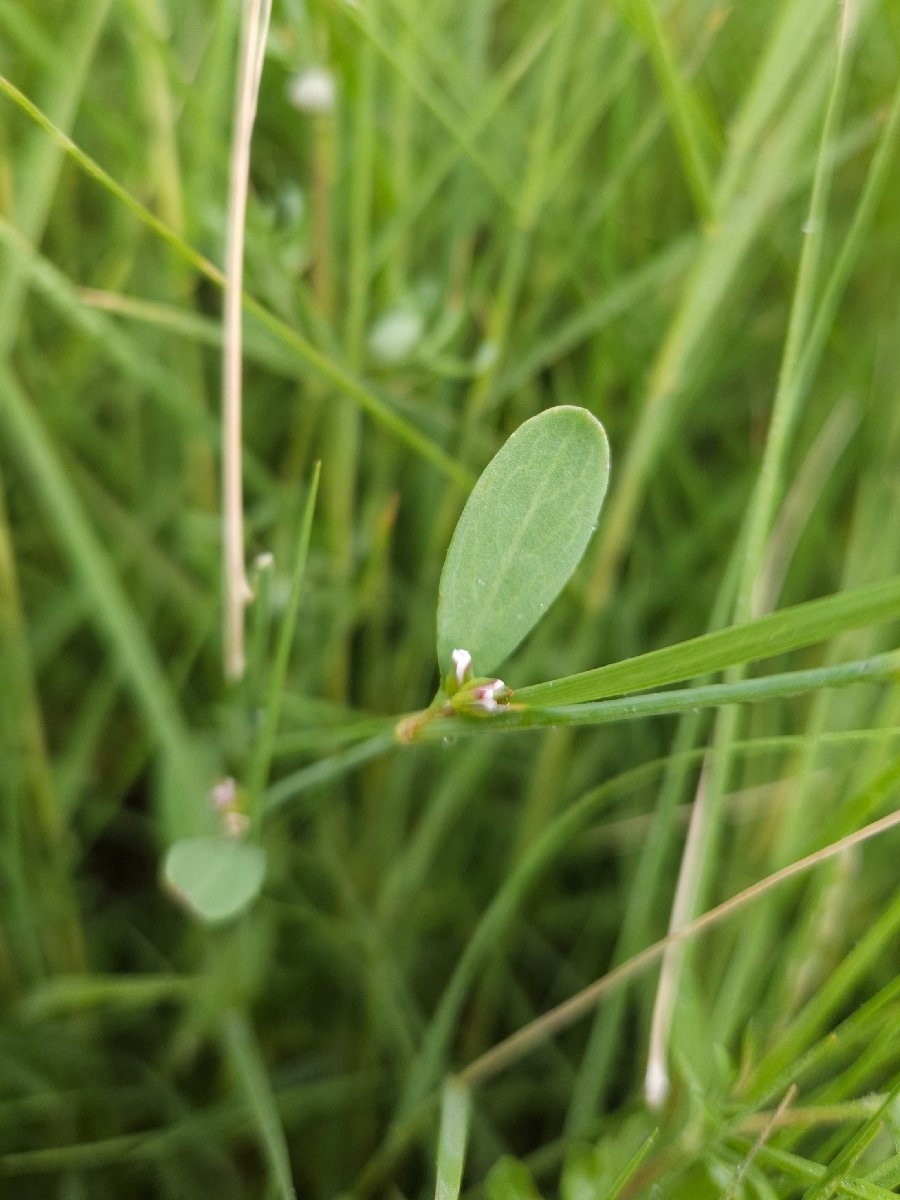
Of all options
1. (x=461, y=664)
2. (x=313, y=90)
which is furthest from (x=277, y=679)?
(x=313, y=90)

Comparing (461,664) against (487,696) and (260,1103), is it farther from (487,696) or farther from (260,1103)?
(260,1103)

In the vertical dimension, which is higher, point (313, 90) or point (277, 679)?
point (313, 90)

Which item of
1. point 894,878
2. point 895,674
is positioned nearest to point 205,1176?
point 894,878

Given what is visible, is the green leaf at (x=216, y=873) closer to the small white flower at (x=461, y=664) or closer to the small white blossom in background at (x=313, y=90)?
the small white flower at (x=461, y=664)

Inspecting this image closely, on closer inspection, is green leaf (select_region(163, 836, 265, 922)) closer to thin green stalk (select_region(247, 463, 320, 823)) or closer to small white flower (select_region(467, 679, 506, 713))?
thin green stalk (select_region(247, 463, 320, 823))

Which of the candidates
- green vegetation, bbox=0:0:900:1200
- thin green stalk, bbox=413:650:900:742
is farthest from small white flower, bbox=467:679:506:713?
green vegetation, bbox=0:0:900:1200

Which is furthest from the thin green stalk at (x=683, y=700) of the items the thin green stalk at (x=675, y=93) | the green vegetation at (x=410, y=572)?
the thin green stalk at (x=675, y=93)

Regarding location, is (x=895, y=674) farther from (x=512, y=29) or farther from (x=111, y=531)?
(x=512, y=29)
